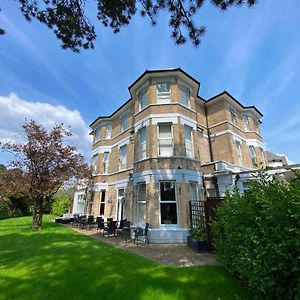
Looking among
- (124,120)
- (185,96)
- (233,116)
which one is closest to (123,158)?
(124,120)

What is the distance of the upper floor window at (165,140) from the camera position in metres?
12.7

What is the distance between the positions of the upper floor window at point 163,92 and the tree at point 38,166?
8443 mm

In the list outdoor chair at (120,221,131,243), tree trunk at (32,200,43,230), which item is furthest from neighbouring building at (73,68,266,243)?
tree trunk at (32,200,43,230)

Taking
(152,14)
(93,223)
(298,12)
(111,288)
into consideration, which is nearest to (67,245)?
(111,288)

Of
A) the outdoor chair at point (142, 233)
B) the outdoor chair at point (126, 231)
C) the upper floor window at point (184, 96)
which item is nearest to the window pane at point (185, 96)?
the upper floor window at point (184, 96)

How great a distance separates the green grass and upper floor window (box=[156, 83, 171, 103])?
32.2 feet

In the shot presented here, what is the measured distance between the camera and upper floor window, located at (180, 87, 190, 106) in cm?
1410

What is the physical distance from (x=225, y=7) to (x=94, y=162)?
18.8m

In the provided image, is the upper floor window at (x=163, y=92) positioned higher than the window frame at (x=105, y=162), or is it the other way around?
the upper floor window at (x=163, y=92)

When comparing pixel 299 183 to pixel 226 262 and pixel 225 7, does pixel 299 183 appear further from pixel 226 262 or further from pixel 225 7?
pixel 225 7

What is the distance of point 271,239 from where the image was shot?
355 centimetres

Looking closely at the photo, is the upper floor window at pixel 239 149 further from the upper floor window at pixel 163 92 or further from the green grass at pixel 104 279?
the green grass at pixel 104 279

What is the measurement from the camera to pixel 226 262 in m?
5.36

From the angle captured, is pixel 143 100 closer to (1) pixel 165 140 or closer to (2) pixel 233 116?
(1) pixel 165 140
